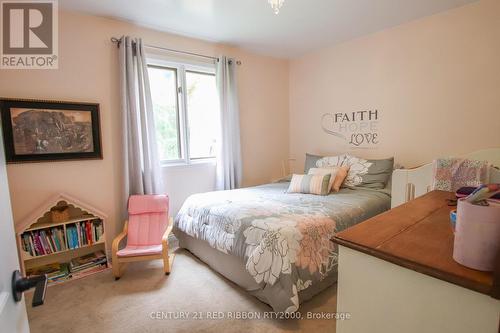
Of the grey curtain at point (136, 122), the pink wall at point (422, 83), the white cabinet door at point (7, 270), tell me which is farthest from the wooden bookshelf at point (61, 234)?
the pink wall at point (422, 83)

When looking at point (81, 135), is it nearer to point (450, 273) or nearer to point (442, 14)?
point (450, 273)

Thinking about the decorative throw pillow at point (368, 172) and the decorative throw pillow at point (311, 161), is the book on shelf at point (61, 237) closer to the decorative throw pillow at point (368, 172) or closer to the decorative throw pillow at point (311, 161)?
the decorative throw pillow at point (311, 161)

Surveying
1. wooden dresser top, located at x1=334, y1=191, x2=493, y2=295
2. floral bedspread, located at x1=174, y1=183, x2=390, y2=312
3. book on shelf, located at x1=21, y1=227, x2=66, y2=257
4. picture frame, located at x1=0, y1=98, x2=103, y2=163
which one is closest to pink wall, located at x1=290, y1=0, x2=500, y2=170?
floral bedspread, located at x1=174, y1=183, x2=390, y2=312

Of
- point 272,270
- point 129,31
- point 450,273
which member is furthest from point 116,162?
point 450,273

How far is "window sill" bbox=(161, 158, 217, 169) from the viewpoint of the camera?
3152 millimetres

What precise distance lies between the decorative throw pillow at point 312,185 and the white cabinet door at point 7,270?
249 centimetres

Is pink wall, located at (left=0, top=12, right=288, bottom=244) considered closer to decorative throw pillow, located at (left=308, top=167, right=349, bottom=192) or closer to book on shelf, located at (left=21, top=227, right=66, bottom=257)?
book on shelf, located at (left=21, top=227, right=66, bottom=257)

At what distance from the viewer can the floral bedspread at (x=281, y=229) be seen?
1.73 metres

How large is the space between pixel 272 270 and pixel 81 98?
8.17 ft

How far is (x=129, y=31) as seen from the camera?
9.07 ft

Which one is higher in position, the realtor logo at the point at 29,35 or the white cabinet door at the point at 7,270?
the realtor logo at the point at 29,35

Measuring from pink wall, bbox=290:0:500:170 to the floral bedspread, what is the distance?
2.95 feet

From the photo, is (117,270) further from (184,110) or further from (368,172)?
(368,172)

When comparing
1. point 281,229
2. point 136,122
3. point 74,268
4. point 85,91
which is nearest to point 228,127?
point 136,122
